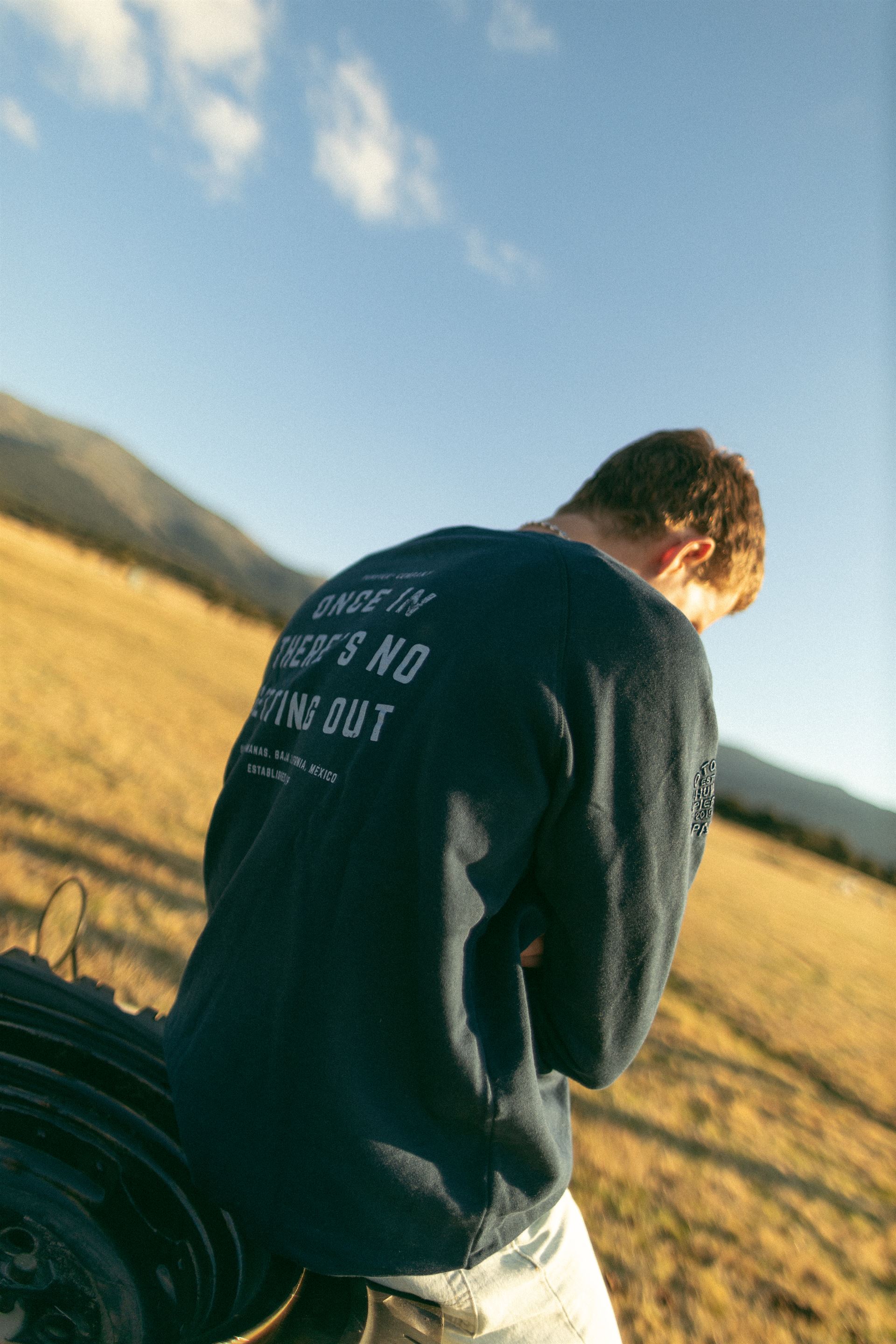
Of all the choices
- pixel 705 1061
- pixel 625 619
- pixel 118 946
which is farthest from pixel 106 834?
pixel 625 619

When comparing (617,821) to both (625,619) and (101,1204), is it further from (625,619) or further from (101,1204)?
(101,1204)

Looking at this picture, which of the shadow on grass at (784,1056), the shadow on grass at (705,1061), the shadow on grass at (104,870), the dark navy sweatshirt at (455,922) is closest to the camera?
the dark navy sweatshirt at (455,922)

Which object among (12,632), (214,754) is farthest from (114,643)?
(214,754)

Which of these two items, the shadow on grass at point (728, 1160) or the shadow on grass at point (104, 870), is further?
the shadow on grass at point (104, 870)

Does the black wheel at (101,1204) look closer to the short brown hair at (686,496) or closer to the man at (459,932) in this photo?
the man at (459,932)

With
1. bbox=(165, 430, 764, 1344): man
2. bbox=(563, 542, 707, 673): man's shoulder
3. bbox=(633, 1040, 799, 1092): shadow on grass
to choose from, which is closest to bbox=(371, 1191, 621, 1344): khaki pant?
bbox=(165, 430, 764, 1344): man

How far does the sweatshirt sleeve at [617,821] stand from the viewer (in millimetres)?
1178

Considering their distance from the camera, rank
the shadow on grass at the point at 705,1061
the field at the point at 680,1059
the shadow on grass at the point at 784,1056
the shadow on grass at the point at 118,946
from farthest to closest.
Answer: the shadow on grass at the point at 784,1056
the shadow on grass at the point at 705,1061
the shadow on grass at the point at 118,946
the field at the point at 680,1059

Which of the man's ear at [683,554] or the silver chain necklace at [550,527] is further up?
the man's ear at [683,554]

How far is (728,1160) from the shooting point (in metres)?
4.22

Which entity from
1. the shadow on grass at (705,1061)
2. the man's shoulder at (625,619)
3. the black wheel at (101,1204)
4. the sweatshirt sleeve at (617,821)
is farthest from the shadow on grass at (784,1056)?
the man's shoulder at (625,619)

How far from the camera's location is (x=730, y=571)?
204 centimetres

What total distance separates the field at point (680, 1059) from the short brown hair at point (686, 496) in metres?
2.56

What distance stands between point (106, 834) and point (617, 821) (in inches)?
201
